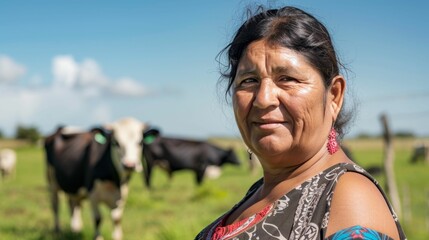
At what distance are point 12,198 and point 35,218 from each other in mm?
3638

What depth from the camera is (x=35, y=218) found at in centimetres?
1077

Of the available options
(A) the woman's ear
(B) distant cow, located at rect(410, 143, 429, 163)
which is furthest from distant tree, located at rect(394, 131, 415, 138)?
(A) the woman's ear

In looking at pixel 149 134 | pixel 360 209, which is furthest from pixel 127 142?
pixel 360 209

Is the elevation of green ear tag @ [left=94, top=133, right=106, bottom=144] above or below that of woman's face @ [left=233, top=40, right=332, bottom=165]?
below

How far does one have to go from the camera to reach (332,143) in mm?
1801

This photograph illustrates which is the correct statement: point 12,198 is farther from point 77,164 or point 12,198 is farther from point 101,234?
point 101,234

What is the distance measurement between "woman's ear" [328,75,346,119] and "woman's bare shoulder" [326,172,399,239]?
0.35 m

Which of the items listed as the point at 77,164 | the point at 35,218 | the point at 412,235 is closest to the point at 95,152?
the point at 77,164

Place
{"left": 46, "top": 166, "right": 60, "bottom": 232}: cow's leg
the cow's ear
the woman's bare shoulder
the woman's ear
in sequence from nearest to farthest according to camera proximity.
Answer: the woman's bare shoulder
the woman's ear
the cow's ear
{"left": 46, "top": 166, "right": 60, "bottom": 232}: cow's leg

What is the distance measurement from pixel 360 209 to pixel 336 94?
49cm

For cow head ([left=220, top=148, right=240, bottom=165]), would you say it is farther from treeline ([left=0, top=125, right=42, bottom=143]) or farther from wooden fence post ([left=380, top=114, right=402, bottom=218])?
treeline ([left=0, top=125, right=42, bottom=143])

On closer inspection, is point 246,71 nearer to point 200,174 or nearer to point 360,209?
point 360,209

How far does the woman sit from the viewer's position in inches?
61.4

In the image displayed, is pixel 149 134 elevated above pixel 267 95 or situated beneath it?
situated beneath
